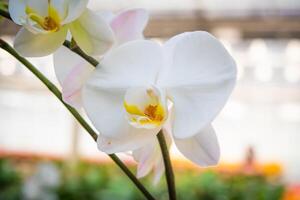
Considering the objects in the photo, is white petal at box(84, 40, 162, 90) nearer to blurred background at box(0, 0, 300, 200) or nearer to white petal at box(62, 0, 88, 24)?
white petal at box(62, 0, 88, 24)

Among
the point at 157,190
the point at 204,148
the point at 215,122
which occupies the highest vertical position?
the point at 204,148

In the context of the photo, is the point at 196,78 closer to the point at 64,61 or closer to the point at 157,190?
the point at 64,61

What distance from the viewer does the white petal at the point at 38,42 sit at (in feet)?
1.08

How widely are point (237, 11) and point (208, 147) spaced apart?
413 centimetres

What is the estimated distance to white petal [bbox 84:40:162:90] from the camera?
1.02ft

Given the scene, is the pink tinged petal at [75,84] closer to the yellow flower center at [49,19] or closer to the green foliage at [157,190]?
the yellow flower center at [49,19]

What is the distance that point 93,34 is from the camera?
0.33 metres

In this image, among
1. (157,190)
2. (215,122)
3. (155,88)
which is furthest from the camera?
(215,122)

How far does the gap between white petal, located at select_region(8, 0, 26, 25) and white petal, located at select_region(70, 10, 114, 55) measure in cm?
3

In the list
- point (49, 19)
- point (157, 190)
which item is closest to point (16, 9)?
point (49, 19)

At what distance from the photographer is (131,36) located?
1.18 ft

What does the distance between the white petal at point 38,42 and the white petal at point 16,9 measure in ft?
0.04

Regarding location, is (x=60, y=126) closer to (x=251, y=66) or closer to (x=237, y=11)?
(x=251, y=66)

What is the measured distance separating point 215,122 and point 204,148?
765 centimetres
